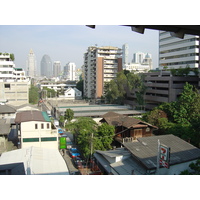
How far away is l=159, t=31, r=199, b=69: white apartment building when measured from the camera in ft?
46.0

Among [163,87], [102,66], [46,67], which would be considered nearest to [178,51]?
[163,87]

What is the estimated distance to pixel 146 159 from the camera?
414 centimetres

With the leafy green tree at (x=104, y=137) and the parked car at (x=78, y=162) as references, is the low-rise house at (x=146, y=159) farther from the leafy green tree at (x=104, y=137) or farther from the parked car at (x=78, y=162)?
the leafy green tree at (x=104, y=137)

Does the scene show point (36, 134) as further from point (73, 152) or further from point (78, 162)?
point (78, 162)

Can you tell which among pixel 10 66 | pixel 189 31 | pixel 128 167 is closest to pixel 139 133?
pixel 128 167

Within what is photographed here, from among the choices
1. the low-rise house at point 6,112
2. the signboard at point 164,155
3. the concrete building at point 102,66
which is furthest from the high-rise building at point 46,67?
the signboard at point 164,155

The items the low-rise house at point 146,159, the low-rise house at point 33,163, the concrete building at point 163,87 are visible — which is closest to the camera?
the low-rise house at point 33,163

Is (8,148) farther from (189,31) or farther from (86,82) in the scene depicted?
(86,82)

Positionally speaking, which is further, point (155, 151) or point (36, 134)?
point (36, 134)

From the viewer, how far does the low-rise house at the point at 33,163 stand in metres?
3.85

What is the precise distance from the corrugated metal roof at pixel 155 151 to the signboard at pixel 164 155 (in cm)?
28

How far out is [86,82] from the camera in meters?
22.5

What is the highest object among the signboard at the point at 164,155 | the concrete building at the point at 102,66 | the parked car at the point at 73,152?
the concrete building at the point at 102,66

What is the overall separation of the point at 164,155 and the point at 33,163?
249 centimetres
